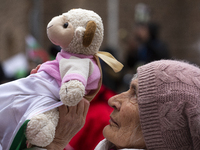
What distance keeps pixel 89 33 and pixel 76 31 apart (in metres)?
0.07

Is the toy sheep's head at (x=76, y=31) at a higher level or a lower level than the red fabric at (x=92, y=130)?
higher

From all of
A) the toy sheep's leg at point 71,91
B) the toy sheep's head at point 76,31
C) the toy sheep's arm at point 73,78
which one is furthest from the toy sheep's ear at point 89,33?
the toy sheep's leg at point 71,91

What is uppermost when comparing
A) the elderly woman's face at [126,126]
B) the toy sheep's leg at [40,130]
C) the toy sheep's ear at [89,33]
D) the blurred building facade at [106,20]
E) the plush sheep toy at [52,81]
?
the toy sheep's ear at [89,33]

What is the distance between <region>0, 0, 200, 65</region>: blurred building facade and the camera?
35.7ft

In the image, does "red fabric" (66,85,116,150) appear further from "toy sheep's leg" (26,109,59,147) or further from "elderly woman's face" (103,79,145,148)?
"toy sheep's leg" (26,109,59,147)

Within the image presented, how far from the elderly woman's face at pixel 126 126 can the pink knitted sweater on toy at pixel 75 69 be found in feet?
0.73

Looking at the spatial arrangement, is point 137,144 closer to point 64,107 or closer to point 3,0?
point 64,107

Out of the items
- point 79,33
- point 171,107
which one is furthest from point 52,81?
point 171,107

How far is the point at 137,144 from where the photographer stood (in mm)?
1677

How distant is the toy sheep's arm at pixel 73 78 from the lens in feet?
4.65

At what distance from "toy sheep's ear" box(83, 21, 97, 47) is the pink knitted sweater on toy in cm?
10

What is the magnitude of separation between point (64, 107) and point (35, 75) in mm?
247

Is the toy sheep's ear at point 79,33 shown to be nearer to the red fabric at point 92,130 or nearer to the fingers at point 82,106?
the fingers at point 82,106

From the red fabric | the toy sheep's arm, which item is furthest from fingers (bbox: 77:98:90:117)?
the red fabric
